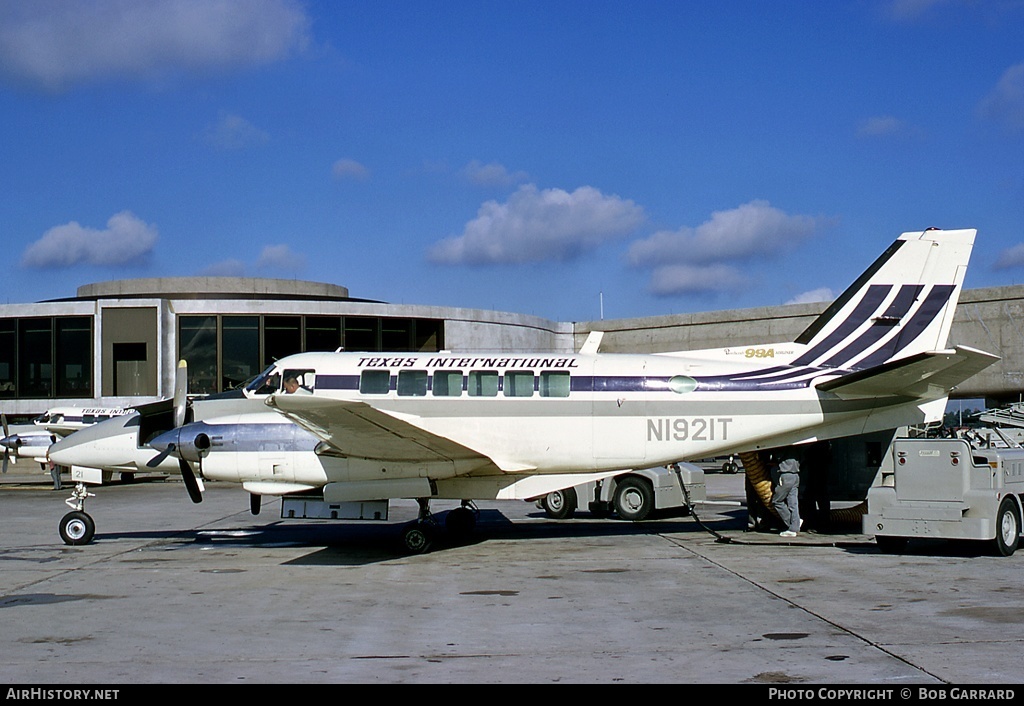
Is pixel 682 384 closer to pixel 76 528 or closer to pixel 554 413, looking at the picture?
pixel 554 413

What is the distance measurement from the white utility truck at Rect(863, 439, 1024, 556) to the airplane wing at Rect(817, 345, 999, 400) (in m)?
1.39

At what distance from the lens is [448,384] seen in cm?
1711

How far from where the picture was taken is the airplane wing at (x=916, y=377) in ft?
48.8

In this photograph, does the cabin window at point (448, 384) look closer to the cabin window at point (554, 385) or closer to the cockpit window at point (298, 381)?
the cabin window at point (554, 385)

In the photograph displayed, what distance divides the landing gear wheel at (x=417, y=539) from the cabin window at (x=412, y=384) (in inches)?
96.1

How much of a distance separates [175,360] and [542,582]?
132 feet

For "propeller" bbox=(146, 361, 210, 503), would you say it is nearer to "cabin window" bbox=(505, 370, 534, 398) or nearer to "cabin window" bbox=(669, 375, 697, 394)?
"cabin window" bbox=(505, 370, 534, 398)

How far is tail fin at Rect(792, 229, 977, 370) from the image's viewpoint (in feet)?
57.4

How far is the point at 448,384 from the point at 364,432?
2.50m

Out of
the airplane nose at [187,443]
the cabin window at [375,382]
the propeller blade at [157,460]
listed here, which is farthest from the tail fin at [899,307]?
the propeller blade at [157,460]

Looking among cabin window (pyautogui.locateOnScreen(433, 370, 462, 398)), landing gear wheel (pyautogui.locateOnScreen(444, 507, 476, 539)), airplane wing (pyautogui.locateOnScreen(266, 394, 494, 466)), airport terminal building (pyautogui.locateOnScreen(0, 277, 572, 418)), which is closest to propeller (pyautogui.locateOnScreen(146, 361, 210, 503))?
airplane wing (pyautogui.locateOnScreen(266, 394, 494, 466))

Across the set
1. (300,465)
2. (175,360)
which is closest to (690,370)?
(300,465)

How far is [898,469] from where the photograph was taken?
14773mm

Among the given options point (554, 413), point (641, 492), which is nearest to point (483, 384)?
point (554, 413)
